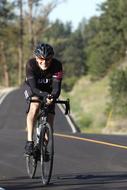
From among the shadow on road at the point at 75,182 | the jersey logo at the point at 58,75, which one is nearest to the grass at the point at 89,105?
the shadow on road at the point at 75,182

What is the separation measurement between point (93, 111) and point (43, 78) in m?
45.9

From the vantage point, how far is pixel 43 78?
9.68 m

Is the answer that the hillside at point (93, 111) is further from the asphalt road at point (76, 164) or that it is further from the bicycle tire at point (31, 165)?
the bicycle tire at point (31, 165)

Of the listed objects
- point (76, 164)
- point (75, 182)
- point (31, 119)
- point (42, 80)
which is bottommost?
point (76, 164)

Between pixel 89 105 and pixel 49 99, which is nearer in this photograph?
pixel 49 99

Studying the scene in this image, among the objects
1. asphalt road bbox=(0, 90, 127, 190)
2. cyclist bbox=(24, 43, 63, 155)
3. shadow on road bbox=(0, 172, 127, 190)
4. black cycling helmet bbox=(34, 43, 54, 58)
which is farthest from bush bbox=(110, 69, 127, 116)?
black cycling helmet bbox=(34, 43, 54, 58)

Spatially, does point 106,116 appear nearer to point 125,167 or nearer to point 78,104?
point 78,104

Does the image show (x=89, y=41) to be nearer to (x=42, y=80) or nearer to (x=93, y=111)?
(x=93, y=111)

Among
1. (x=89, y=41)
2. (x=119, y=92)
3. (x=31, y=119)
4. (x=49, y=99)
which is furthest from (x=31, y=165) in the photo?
(x=89, y=41)

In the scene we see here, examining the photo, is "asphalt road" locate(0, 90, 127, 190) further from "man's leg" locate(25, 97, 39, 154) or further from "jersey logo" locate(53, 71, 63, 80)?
"jersey logo" locate(53, 71, 63, 80)

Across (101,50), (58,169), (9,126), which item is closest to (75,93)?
(101,50)

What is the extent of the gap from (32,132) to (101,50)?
2628 inches

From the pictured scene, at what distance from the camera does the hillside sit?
129 feet

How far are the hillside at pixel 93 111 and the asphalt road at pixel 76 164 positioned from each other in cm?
1995
